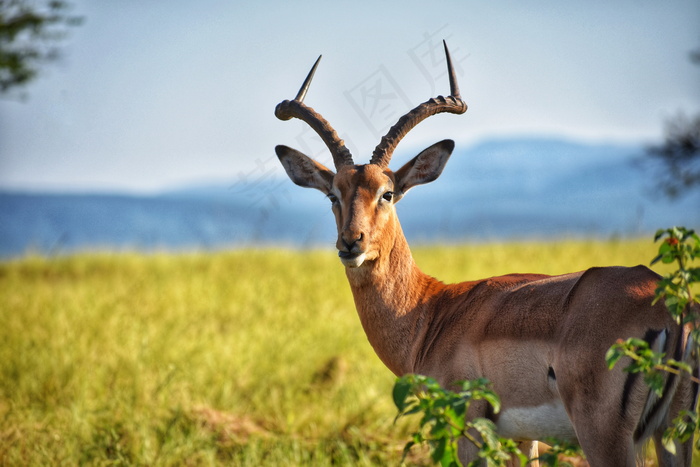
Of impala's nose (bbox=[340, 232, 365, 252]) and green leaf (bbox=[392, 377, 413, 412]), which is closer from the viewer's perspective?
green leaf (bbox=[392, 377, 413, 412])

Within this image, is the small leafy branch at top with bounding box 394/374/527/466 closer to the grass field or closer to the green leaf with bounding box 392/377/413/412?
the green leaf with bounding box 392/377/413/412

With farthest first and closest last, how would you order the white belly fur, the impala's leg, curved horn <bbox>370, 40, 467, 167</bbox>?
curved horn <bbox>370, 40, 467, 167</bbox>, the white belly fur, the impala's leg

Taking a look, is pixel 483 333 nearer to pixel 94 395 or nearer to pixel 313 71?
pixel 313 71

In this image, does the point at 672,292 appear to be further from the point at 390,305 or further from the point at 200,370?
the point at 200,370

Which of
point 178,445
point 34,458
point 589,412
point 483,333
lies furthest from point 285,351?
point 589,412

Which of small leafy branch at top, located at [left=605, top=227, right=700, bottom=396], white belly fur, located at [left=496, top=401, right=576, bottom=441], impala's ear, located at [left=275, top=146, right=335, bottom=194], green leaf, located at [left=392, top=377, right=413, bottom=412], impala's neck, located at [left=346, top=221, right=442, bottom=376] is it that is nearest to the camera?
green leaf, located at [left=392, top=377, right=413, bottom=412]

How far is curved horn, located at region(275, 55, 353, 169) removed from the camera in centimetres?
525

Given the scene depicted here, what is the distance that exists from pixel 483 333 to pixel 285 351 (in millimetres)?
4622

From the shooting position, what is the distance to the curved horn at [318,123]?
17.2 ft

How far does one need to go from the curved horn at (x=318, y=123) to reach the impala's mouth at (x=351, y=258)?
0.82 metres

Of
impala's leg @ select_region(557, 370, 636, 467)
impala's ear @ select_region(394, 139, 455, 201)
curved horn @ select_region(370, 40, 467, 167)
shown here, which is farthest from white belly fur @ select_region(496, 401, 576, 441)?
curved horn @ select_region(370, 40, 467, 167)

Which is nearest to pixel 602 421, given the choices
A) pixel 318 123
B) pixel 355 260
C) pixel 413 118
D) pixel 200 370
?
pixel 355 260

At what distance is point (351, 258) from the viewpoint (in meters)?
4.63

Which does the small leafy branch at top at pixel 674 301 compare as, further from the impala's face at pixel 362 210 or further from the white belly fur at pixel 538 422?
the impala's face at pixel 362 210
